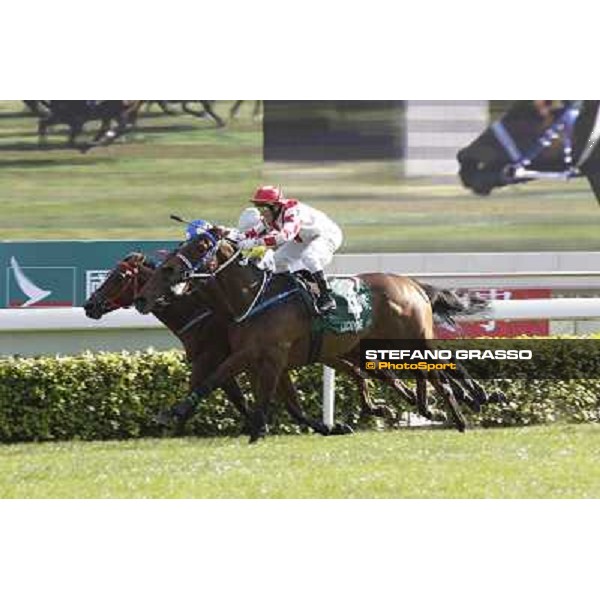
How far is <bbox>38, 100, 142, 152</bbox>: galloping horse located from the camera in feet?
35.2

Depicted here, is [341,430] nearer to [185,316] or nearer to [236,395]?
[236,395]

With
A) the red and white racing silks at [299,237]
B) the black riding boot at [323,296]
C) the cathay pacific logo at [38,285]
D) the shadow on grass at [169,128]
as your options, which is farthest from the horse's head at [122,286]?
the shadow on grass at [169,128]

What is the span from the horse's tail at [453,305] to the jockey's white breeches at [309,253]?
2.06 feet

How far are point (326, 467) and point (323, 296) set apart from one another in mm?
1000

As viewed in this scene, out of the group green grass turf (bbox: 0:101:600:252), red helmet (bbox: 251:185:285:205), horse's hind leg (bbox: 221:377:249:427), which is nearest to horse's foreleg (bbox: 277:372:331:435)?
horse's hind leg (bbox: 221:377:249:427)

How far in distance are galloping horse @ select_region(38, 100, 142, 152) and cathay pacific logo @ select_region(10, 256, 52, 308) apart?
100cm

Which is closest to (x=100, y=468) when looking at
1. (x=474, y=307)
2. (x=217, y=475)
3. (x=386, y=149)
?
(x=217, y=475)

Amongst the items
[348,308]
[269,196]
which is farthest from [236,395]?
[269,196]

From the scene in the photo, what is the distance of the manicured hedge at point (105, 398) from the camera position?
981 cm

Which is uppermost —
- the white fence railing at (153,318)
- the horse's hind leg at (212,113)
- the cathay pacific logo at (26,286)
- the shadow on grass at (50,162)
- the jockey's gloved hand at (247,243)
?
the horse's hind leg at (212,113)

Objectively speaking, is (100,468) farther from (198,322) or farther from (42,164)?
(42,164)

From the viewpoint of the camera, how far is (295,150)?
34.7 feet

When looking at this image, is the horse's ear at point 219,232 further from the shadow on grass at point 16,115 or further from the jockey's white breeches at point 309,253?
the shadow on grass at point 16,115

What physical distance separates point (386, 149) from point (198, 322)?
9.76 ft
